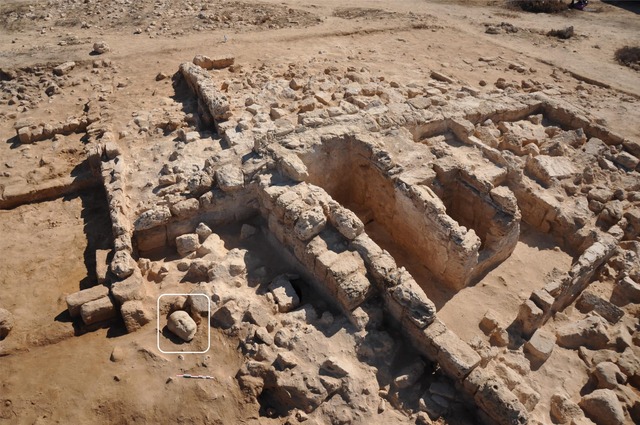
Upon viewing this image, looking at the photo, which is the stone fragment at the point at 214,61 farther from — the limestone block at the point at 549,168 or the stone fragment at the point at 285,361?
the stone fragment at the point at 285,361

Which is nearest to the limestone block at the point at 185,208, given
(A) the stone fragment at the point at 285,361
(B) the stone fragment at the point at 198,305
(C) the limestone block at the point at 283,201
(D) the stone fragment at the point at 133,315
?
(C) the limestone block at the point at 283,201

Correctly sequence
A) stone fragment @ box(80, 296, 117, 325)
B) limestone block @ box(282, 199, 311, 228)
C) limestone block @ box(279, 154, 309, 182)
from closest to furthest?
stone fragment @ box(80, 296, 117, 325)
limestone block @ box(282, 199, 311, 228)
limestone block @ box(279, 154, 309, 182)

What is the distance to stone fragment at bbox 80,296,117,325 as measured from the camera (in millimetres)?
6199

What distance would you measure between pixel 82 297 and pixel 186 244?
1666mm

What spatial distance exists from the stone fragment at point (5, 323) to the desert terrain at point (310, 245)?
24 millimetres

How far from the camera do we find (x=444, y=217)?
279 inches

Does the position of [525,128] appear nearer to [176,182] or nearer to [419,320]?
[419,320]

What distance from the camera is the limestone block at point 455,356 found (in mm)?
5461

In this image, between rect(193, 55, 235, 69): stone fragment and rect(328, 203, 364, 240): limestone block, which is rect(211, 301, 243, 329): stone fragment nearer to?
rect(328, 203, 364, 240): limestone block

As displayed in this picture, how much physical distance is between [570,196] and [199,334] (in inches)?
300

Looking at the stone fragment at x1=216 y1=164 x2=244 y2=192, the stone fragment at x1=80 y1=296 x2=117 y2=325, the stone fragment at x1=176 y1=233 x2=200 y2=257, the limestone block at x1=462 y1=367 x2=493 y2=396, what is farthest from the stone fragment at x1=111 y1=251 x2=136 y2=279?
the limestone block at x1=462 y1=367 x2=493 y2=396

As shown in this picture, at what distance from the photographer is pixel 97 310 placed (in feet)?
20.5

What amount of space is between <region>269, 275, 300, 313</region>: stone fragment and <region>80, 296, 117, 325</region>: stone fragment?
2.26 m

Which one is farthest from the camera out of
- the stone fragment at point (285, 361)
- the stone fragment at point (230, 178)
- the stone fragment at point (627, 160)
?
the stone fragment at point (627, 160)
